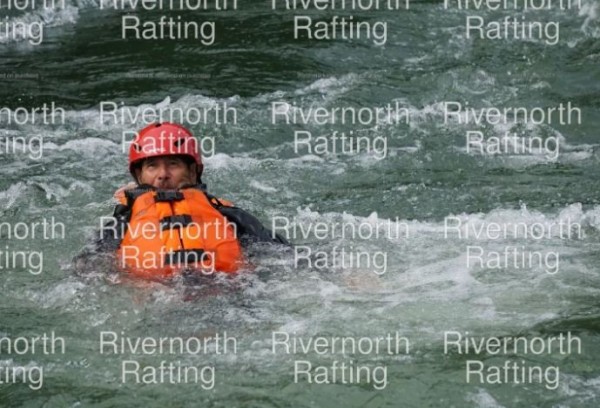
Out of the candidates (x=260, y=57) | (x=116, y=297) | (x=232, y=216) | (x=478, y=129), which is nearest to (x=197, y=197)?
(x=232, y=216)

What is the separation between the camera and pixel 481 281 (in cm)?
671

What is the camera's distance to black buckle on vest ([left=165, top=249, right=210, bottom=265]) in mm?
6523

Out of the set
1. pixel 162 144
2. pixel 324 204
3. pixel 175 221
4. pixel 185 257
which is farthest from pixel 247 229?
pixel 324 204

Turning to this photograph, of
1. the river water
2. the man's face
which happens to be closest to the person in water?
the man's face

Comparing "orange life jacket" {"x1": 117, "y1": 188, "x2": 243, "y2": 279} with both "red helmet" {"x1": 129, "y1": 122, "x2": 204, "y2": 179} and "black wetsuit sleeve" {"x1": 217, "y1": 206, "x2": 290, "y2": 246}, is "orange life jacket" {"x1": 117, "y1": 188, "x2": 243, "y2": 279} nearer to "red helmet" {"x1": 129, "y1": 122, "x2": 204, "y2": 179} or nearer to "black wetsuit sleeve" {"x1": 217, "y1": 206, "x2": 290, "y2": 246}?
"black wetsuit sleeve" {"x1": 217, "y1": 206, "x2": 290, "y2": 246}

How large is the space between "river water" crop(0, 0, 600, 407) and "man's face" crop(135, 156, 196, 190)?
754 millimetres

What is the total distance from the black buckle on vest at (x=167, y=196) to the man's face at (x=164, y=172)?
0.28 meters

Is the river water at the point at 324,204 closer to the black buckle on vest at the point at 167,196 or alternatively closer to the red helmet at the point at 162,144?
the black buckle on vest at the point at 167,196

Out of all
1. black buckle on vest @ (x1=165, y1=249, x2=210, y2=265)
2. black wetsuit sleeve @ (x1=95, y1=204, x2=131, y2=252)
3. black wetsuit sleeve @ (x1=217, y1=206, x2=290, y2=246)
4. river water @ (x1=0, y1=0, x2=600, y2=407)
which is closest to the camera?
river water @ (x1=0, y1=0, x2=600, y2=407)

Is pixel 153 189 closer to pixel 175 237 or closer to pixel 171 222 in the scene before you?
pixel 171 222

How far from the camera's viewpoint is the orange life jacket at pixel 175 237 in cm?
654

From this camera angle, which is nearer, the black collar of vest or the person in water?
the person in water

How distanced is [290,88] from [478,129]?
2026 millimetres

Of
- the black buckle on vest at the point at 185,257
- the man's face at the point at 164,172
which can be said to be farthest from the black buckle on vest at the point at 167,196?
the black buckle on vest at the point at 185,257
